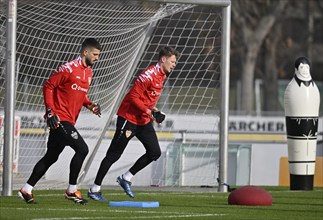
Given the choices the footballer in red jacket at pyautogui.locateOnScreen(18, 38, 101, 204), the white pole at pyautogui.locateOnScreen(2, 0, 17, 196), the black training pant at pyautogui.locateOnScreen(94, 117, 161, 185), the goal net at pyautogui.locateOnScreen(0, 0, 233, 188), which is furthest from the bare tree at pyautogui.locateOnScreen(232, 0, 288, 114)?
the footballer in red jacket at pyautogui.locateOnScreen(18, 38, 101, 204)

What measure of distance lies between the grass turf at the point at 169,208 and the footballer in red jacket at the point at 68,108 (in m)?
0.29

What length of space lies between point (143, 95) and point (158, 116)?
1.70 ft

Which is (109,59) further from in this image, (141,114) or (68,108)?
(68,108)

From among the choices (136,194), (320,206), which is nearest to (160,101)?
(136,194)

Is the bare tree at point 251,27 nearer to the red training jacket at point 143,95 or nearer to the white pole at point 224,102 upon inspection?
the white pole at point 224,102

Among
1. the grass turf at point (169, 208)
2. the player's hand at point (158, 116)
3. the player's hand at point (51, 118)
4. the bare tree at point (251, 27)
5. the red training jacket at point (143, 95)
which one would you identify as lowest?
the grass turf at point (169, 208)

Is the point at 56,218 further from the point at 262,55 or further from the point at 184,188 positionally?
the point at 262,55

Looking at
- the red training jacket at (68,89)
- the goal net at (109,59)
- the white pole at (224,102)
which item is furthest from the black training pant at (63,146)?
the white pole at (224,102)

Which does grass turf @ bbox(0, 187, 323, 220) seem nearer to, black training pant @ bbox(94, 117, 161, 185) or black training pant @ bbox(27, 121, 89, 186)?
black training pant @ bbox(27, 121, 89, 186)

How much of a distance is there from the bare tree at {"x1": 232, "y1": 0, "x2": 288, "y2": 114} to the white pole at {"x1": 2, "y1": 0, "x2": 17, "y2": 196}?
27463 millimetres

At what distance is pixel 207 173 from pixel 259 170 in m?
4.63

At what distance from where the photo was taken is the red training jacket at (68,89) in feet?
49.0

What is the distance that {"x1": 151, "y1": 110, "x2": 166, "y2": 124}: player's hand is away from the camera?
52.1ft

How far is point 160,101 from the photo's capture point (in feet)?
79.5
